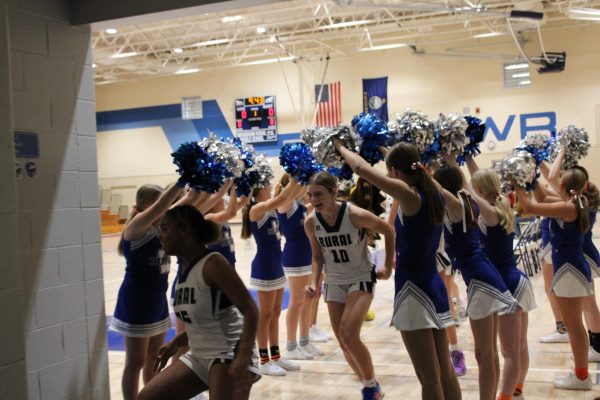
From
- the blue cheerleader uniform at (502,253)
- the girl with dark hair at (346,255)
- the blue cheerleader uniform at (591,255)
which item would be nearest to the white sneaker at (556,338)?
the blue cheerleader uniform at (591,255)

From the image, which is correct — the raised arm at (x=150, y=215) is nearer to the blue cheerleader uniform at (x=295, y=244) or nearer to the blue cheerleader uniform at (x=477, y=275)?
the blue cheerleader uniform at (x=477, y=275)

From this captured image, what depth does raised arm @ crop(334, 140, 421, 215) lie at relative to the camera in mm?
2836

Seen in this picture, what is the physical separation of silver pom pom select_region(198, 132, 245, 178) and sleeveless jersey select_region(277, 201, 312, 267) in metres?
1.79

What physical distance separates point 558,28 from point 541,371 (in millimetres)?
14617

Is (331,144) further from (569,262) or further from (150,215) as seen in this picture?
(569,262)

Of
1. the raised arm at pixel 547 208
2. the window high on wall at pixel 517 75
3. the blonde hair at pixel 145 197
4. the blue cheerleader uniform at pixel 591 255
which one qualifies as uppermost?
the window high on wall at pixel 517 75

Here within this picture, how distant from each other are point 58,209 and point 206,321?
1.41 meters

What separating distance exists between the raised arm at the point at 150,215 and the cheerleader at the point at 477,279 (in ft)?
4.43

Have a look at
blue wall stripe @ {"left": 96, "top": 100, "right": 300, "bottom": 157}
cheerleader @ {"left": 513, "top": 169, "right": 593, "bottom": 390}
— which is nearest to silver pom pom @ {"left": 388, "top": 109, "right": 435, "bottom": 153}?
cheerleader @ {"left": 513, "top": 169, "right": 593, "bottom": 390}

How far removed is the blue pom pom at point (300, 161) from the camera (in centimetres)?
385

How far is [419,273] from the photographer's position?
3.02 m

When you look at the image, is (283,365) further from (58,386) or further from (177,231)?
(177,231)

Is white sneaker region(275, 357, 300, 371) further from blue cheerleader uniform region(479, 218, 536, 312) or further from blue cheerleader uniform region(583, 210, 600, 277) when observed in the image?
blue cheerleader uniform region(583, 210, 600, 277)

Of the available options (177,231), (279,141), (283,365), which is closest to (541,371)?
(283,365)
